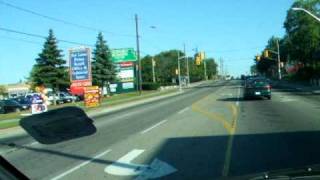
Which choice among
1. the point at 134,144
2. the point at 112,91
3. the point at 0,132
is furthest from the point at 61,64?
the point at 134,144

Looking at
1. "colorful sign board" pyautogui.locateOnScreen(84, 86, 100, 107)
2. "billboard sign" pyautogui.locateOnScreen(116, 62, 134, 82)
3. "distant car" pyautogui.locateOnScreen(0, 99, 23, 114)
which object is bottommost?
"distant car" pyautogui.locateOnScreen(0, 99, 23, 114)

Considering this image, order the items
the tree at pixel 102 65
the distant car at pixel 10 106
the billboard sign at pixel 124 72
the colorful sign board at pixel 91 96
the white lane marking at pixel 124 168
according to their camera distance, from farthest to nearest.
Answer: the billboard sign at pixel 124 72 → the tree at pixel 102 65 → the distant car at pixel 10 106 → the colorful sign board at pixel 91 96 → the white lane marking at pixel 124 168

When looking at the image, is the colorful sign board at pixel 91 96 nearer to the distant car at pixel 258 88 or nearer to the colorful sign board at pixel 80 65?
the colorful sign board at pixel 80 65

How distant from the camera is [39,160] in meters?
15.3

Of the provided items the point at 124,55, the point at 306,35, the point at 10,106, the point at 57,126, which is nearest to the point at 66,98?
the point at 10,106

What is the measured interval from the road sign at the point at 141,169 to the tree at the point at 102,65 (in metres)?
87.0

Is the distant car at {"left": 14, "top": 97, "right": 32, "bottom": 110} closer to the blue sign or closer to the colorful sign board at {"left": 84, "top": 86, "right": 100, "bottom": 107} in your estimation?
the colorful sign board at {"left": 84, "top": 86, "right": 100, "bottom": 107}

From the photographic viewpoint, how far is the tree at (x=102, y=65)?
101m

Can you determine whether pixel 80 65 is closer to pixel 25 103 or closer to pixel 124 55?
pixel 25 103

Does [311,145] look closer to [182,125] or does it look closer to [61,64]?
[182,125]

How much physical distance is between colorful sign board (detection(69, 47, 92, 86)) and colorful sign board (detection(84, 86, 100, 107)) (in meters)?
1.07

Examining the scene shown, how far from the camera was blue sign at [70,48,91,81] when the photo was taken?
48.4 m

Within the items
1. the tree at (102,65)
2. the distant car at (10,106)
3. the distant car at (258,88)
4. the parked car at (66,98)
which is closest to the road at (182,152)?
the distant car at (258,88)

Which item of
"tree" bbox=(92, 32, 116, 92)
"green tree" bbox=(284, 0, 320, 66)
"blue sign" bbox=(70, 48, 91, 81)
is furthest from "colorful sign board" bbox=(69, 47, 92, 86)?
"tree" bbox=(92, 32, 116, 92)
